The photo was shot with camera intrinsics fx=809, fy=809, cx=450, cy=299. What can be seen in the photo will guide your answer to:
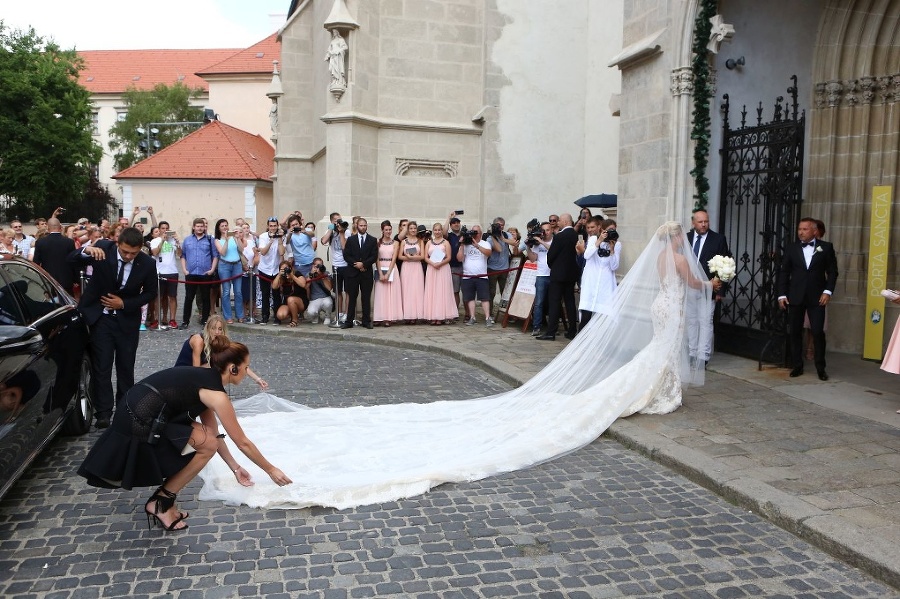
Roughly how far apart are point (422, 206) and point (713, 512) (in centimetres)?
1446

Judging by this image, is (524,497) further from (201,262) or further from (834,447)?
(201,262)

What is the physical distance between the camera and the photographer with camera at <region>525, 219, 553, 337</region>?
14219 millimetres

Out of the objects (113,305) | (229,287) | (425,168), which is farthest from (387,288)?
(113,305)

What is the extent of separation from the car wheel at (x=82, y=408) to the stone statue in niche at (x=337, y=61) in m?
11.6

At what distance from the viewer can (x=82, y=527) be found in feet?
16.8

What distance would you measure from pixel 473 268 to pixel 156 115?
169 feet

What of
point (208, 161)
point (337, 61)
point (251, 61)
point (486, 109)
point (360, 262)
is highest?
point (251, 61)

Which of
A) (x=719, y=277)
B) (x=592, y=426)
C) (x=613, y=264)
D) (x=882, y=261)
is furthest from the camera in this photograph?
(x=613, y=264)

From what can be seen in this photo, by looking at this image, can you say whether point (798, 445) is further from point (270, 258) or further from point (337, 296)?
point (270, 258)

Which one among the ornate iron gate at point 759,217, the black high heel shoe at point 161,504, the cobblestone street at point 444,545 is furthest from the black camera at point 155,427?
the ornate iron gate at point 759,217

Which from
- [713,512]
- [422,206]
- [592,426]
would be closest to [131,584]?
[713,512]

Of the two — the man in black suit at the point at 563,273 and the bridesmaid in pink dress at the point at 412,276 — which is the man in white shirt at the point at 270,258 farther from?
the man in black suit at the point at 563,273

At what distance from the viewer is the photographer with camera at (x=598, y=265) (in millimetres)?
12380

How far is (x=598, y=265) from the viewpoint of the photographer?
12.8 meters
